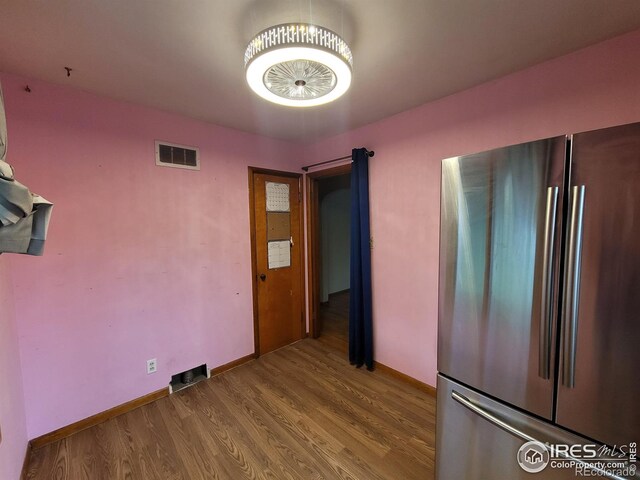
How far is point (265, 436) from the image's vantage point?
1817mm

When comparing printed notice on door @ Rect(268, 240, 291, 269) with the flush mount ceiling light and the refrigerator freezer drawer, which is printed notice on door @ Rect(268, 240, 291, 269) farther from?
the refrigerator freezer drawer

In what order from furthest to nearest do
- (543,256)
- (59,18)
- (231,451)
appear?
(231,451)
(59,18)
(543,256)

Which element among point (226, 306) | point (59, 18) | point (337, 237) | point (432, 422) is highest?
point (59, 18)

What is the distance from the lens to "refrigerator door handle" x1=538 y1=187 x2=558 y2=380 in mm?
957

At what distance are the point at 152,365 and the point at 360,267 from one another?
78.7 inches

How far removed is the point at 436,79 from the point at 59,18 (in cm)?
205

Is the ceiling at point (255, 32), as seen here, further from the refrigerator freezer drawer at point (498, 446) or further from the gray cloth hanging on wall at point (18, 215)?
the refrigerator freezer drawer at point (498, 446)

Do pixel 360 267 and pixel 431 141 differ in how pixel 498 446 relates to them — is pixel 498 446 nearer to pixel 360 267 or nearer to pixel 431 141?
pixel 360 267

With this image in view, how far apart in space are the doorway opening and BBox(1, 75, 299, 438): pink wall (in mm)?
A: 929

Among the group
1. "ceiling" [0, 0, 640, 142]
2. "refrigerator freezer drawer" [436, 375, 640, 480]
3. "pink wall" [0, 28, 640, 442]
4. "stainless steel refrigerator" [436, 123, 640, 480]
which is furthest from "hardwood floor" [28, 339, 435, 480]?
"ceiling" [0, 0, 640, 142]

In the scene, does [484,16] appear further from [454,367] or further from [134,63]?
[134,63]

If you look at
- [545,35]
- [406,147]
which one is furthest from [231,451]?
[545,35]

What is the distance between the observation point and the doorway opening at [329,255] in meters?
3.22

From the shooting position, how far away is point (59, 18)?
119 centimetres
